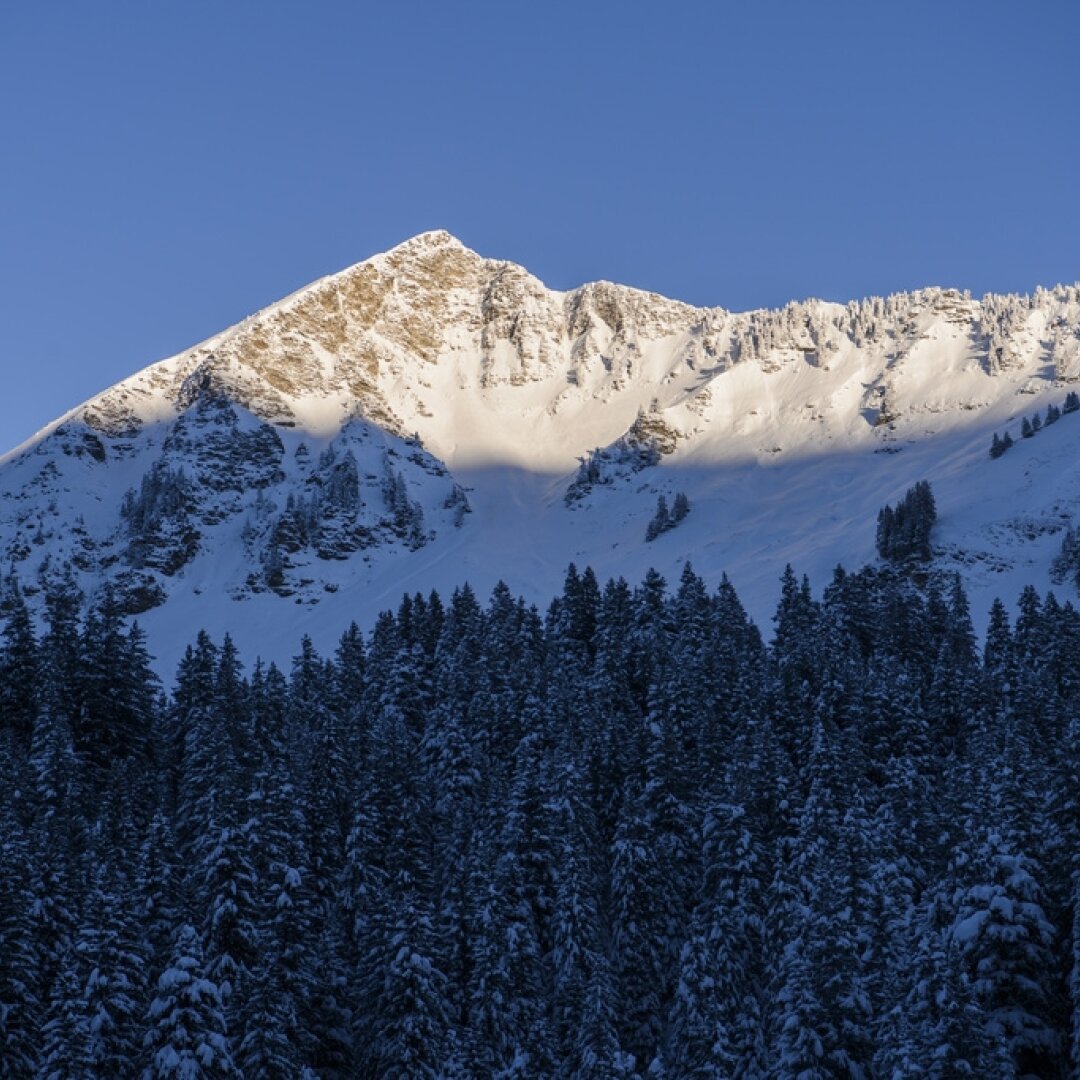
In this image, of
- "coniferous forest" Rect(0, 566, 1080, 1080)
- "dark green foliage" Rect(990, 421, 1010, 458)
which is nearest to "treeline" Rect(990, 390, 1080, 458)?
"dark green foliage" Rect(990, 421, 1010, 458)

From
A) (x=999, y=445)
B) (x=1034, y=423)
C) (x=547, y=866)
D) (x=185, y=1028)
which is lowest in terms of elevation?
(x=185, y=1028)

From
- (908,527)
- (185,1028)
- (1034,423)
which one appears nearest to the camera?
(185,1028)

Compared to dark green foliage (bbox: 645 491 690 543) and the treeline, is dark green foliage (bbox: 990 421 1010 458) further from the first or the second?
dark green foliage (bbox: 645 491 690 543)

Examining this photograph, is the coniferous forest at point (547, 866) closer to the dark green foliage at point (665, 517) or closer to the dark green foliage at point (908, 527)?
the dark green foliage at point (908, 527)

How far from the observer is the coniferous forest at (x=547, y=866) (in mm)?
41469

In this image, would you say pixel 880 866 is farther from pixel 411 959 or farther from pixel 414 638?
pixel 414 638

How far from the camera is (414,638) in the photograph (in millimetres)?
108812

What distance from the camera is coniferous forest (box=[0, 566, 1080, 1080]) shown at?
4147 centimetres

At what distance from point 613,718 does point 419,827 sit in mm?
14230

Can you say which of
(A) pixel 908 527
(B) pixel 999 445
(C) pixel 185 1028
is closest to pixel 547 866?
(C) pixel 185 1028

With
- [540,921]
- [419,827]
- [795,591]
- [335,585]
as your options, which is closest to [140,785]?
[419,827]

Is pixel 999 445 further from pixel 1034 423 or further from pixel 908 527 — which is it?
pixel 908 527

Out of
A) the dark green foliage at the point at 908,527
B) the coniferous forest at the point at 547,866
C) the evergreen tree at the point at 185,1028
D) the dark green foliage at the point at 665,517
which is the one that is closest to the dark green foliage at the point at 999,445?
the dark green foliage at the point at 908,527

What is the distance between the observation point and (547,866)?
60.1 m
